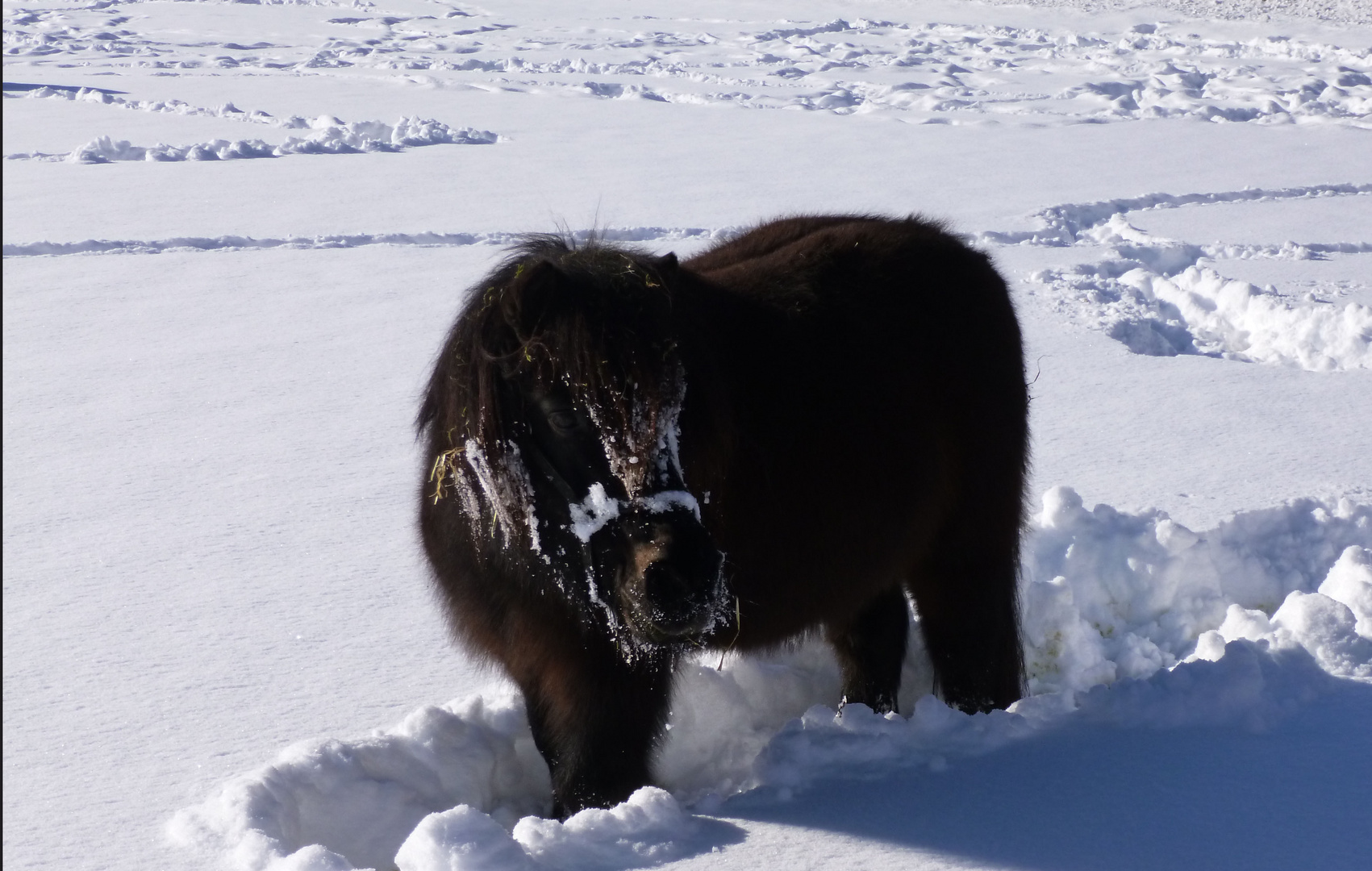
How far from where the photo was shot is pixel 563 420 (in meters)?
1.95

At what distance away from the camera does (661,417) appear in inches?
76.9

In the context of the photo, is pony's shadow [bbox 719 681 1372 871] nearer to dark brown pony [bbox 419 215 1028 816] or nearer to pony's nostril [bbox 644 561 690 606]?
dark brown pony [bbox 419 215 1028 816]

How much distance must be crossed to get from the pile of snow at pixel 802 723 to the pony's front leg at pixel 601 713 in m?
0.15

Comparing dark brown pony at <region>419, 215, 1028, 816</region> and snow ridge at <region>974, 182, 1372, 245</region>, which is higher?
dark brown pony at <region>419, 215, 1028, 816</region>

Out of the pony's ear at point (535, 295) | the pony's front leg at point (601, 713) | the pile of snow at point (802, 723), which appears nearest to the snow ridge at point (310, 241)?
the pile of snow at point (802, 723)

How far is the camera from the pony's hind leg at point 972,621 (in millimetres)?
2969

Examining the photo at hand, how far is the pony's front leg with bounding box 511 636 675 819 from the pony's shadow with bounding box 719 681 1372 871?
0.23 m

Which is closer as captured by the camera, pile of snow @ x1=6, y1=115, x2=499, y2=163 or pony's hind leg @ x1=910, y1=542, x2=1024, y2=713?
pony's hind leg @ x1=910, y1=542, x2=1024, y2=713

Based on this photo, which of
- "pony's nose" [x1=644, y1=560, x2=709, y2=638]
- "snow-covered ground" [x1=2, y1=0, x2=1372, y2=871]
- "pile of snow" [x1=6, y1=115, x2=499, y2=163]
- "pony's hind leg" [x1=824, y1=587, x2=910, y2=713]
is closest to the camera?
"pony's nose" [x1=644, y1=560, x2=709, y2=638]

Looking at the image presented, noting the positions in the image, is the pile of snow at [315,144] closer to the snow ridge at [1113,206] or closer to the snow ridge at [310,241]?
the snow ridge at [310,241]

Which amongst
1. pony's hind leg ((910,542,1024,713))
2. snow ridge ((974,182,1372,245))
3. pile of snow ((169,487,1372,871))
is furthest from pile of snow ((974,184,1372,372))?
pony's hind leg ((910,542,1024,713))

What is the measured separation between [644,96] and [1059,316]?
998 centimetres

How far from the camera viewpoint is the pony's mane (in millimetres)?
1915

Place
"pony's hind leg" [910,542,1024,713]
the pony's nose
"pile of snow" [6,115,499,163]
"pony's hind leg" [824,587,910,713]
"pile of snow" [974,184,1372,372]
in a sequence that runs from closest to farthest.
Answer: the pony's nose
"pony's hind leg" [910,542,1024,713]
"pony's hind leg" [824,587,910,713]
"pile of snow" [974,184,1372,372]
"pile of snow" [6,115,499,163]
